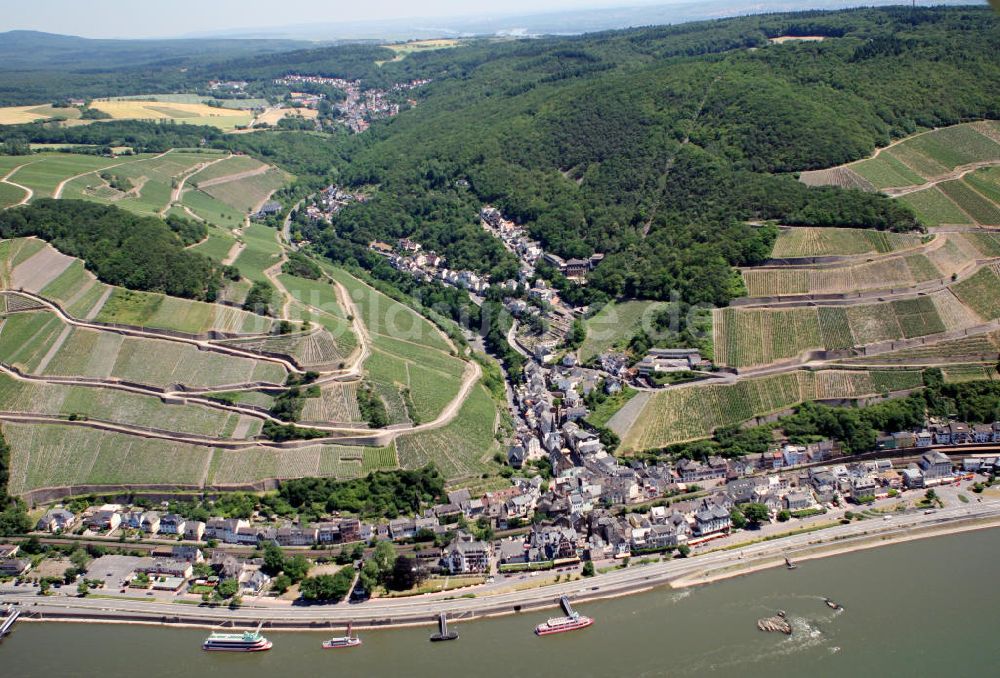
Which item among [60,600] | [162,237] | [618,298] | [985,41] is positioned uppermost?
[985,41]

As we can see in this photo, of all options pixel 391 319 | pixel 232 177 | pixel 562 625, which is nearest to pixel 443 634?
pixel 562 625

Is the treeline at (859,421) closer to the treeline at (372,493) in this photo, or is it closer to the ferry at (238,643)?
the treeline at (372,493)

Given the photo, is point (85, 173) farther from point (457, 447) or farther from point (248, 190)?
point (457, 447)

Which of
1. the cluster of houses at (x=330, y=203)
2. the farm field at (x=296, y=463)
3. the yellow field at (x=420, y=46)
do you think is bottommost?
the farm field at (x=296, y=463)

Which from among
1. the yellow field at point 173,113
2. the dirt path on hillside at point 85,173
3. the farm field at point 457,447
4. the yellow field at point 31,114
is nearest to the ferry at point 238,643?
the farm field at point 457,447

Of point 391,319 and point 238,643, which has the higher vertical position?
point 391,319

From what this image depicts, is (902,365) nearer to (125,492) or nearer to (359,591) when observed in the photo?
(359,591)

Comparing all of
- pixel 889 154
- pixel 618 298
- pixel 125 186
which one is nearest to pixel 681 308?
pixel 618 298
